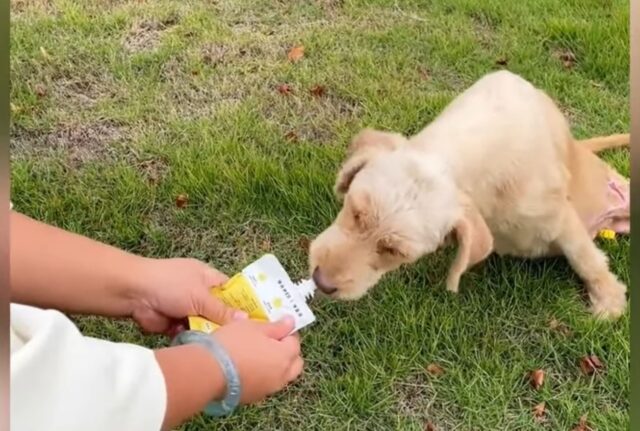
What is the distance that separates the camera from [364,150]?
2570 millimetres

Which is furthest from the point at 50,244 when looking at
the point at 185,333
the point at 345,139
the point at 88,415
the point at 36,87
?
the point at 36,87

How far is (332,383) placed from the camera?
2.54m

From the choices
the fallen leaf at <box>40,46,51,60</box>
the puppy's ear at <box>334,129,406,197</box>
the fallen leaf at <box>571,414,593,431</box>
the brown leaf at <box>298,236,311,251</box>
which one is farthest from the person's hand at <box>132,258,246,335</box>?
the fallen leaf at <box>40,46,51,60</box>

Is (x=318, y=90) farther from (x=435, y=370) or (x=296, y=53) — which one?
(x=435, y=370)

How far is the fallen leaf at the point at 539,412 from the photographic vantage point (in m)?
2.47

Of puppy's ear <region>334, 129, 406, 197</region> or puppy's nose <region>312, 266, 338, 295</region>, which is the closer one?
puppy's nose <region>312, 266, 338, 295</region>

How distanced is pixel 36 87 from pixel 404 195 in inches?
75.8

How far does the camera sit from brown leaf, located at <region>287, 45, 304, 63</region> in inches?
149

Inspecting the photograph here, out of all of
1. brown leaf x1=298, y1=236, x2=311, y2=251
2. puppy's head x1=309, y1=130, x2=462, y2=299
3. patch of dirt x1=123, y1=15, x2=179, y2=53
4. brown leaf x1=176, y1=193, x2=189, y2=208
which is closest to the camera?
puppy's head x1=309, y1=130, x2=462, y2=299

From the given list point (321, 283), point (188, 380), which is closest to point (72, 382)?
point (188, 380)

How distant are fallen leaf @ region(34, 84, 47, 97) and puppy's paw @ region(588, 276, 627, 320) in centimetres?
226

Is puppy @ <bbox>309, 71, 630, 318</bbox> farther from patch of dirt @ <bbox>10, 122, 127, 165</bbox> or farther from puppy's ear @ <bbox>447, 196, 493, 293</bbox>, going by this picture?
patch of dirt @ <bbox>10, 122, 127, 165</bbox>

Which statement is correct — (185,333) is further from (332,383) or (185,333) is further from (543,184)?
(543,184)

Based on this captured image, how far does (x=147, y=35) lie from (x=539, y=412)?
8.01 ft
